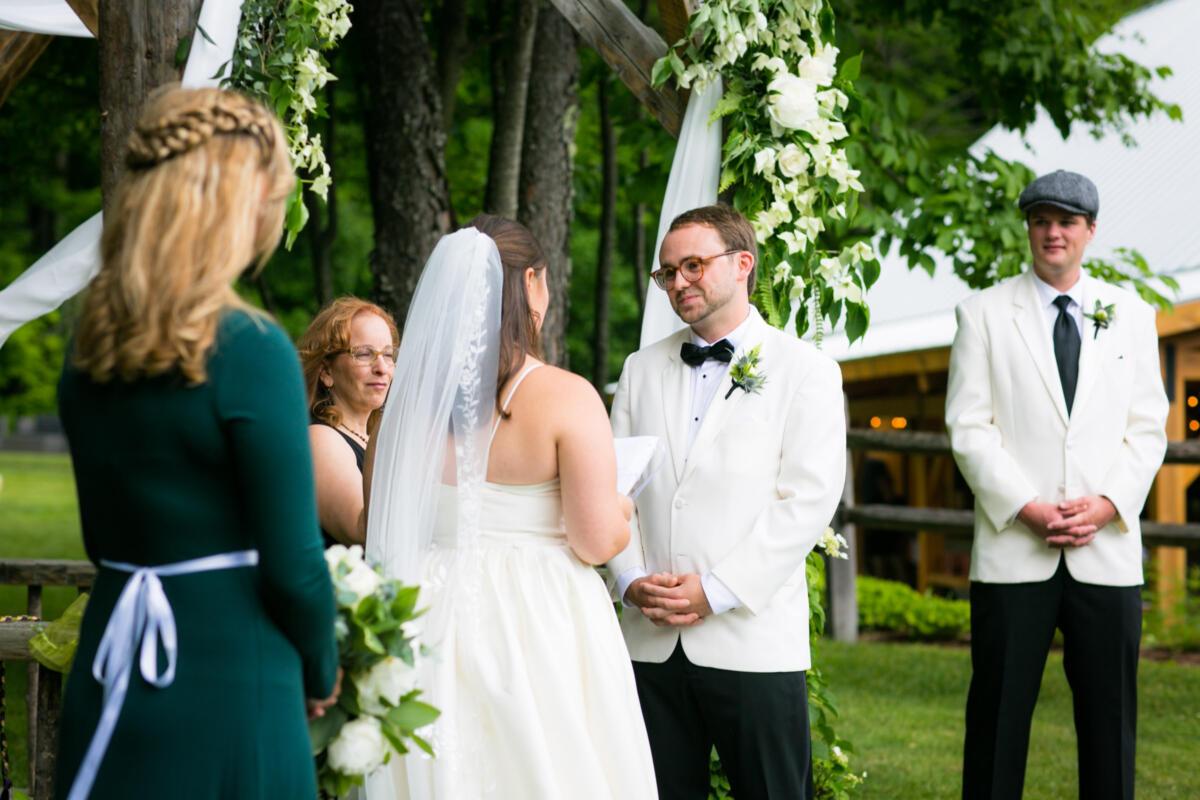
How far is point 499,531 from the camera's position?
338cm

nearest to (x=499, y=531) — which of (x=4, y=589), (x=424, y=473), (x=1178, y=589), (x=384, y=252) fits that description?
(x=424, y=473)

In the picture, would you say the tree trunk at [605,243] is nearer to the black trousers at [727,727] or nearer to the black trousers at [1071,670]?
the black trousers at [1071,670]

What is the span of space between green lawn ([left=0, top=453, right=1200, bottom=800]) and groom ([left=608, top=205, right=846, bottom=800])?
1414 millimetres

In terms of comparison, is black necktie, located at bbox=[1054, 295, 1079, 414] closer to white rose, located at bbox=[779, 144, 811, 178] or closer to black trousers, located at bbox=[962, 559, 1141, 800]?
black trousers, located at bbox=[962, 559, 1141, 800]

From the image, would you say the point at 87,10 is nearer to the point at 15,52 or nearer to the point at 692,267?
the point at 15,52

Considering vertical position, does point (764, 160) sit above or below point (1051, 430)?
above

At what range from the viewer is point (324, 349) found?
13.5 feet

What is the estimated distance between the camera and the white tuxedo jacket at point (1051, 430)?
14.5 feet

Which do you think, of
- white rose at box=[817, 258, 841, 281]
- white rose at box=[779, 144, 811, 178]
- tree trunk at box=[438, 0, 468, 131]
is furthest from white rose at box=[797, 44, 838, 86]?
tree trunk at box=[438, 0, 468, 131]

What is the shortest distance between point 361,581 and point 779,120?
234 centimetres

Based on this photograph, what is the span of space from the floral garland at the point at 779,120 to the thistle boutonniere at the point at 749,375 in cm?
76

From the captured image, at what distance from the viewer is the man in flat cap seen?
4410mm

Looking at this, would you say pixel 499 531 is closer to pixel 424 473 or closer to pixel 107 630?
pixel 424 473

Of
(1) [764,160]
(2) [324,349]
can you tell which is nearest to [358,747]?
(2) [324,349]
